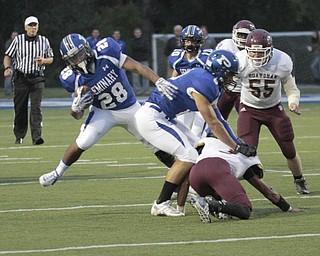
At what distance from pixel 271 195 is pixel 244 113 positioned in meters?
1.51

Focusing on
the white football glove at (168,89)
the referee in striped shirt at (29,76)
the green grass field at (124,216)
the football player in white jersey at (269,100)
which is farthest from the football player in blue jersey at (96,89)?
the referee in striped shirt at (29,76)

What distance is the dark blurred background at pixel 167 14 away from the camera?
3262 cm

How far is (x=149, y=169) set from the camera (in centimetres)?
1195

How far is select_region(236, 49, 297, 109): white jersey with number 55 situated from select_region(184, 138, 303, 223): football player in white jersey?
1249 mm

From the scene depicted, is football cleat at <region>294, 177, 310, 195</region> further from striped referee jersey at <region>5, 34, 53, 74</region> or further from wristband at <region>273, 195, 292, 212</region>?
striped referee jersey at <region>5, 34, 53, 74</region>

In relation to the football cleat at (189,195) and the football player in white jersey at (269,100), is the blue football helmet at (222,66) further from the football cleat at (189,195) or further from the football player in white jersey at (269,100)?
the football player in white jersey at (269,100)

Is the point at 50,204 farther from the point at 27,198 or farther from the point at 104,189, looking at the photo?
the point at 104,189

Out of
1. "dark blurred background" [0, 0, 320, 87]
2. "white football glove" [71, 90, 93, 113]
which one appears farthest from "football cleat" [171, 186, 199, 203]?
"dark blurred background" [0, 0, 320, 87]

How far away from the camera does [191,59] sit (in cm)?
1111

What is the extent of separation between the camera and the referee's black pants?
1506cm

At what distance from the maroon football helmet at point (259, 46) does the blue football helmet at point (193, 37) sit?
1485 mm

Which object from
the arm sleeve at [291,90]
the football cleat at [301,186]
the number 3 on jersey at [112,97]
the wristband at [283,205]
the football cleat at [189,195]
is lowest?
the football cleat at [301,186]

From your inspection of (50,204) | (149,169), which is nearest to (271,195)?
(50,204)

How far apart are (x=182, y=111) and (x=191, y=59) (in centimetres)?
242
